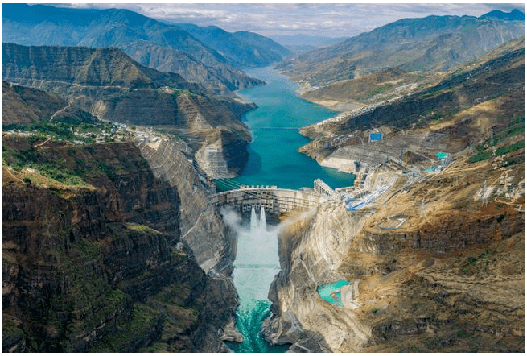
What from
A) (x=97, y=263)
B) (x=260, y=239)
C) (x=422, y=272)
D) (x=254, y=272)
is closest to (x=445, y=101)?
(x=260, y=239)

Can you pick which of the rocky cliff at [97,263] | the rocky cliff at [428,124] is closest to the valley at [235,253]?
the rocky cliff at [97,263]

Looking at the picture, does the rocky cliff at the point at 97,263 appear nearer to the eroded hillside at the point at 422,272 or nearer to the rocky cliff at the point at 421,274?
the rocky cliff at the point at 421,274

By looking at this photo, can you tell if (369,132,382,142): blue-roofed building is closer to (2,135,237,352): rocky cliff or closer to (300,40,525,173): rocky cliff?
(300,40,525,173): rocky cliff

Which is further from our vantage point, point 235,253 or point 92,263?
point 235,253

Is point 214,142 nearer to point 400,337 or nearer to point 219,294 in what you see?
point 219,294

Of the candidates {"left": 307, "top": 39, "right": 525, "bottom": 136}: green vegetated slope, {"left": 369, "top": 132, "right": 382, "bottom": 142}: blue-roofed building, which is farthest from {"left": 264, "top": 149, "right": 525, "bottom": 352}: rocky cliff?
{"left": 307, "top": 39, "right": 525, "bottom": 136}: green vegetated slope

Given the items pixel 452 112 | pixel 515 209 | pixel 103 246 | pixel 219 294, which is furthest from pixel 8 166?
pixel 452 112

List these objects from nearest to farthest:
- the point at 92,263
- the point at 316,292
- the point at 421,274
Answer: the point at 92,263 < the point at 421,274 < the point at 316,292

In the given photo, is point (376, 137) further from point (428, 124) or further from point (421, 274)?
point (421, 274)
